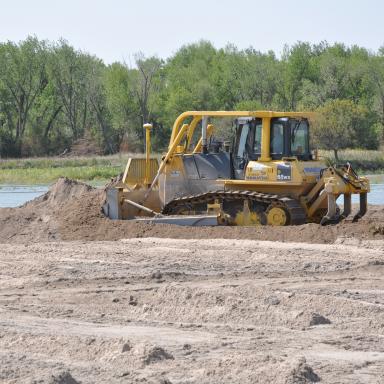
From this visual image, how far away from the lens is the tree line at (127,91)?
7244 centimetres

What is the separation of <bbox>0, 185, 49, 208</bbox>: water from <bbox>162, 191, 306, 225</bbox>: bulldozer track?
14.0 m

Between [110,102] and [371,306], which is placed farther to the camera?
[110,102]

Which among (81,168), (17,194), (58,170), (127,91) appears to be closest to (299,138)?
(17,194)

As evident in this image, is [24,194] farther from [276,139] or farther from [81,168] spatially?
[276,139]

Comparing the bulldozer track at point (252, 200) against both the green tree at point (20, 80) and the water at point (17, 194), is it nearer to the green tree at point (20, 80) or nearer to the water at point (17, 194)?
the water at point (17, 194)

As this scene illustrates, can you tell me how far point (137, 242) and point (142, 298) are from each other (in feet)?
20.4

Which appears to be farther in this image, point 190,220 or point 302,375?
point 190,220

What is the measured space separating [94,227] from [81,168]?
33.8 m

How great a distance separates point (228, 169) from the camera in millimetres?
19891

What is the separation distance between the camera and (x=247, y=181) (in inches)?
764

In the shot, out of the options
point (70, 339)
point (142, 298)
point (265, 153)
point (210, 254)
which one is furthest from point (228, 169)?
point (70, 339)

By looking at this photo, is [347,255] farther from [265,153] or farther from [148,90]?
[148,90]

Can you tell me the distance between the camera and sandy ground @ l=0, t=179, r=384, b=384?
834 centimetres

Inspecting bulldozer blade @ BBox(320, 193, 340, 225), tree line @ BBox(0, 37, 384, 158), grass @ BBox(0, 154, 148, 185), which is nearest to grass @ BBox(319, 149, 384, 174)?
grass @ BBox(0, 154, 148, 185)
